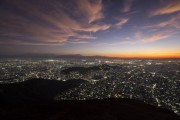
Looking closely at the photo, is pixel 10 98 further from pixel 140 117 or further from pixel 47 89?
pixel 140 117

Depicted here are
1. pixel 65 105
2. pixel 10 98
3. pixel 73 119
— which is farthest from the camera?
pixel 10 98

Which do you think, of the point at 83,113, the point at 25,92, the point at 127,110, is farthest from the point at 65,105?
the point at 25,92

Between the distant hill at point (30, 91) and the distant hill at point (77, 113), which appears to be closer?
the distant hill at point (77, 113)

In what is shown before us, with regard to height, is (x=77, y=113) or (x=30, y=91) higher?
(x=77, y=113)

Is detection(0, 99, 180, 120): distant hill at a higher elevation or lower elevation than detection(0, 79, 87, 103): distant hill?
higher

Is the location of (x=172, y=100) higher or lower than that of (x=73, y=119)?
lower

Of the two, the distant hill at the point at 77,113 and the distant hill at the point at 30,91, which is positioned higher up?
the distant hill at the point at 77,113

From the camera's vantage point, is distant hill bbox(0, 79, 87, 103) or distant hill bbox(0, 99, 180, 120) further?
distant hill bbox(0, 79, 87, 103)

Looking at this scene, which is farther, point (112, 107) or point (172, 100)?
point (172, 100)
